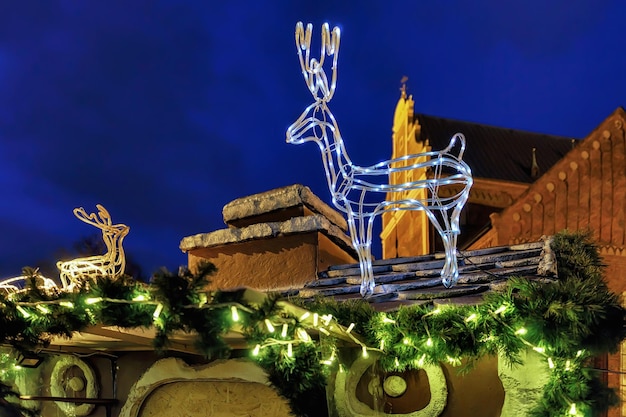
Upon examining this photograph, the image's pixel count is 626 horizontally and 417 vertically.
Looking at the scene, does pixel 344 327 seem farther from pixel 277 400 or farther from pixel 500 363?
pixel 277 400

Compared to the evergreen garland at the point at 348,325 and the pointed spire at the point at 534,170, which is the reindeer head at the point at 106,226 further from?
the pointed spire at the point at 534,170

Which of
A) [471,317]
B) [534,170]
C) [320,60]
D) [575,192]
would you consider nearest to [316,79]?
[320,60]

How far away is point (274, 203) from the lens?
6.31m

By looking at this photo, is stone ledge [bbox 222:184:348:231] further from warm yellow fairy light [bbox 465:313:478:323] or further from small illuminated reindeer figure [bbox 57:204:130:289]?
warm yellow fairy light [bbox 465:313:478:323]

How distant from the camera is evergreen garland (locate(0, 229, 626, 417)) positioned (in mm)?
3117

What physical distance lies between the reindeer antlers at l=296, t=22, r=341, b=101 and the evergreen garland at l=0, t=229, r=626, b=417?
1957 millimetres

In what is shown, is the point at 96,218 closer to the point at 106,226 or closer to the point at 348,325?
the point at 106,226

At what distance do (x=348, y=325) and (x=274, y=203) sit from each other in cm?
270

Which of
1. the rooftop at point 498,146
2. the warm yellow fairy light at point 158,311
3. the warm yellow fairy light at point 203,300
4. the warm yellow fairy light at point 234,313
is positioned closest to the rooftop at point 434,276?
the warm yellow fairy light at point 234,313

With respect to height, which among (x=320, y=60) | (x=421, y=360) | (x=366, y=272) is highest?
(x=320, y=60)

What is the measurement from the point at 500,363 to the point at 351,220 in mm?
1613

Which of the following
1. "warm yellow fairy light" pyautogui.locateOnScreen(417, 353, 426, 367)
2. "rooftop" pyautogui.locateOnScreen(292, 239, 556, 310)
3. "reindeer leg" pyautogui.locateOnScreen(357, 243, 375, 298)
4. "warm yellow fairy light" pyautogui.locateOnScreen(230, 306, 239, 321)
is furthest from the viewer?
"reindeer leg" pyautogui.locateOnScreen(357, 243, 375, 298)

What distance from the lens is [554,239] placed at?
5.18m

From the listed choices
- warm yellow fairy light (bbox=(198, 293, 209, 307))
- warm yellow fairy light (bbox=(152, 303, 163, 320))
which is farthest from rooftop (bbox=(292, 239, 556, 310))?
warm yellow fairy light (bbox=(152, 303, 163, 320))
